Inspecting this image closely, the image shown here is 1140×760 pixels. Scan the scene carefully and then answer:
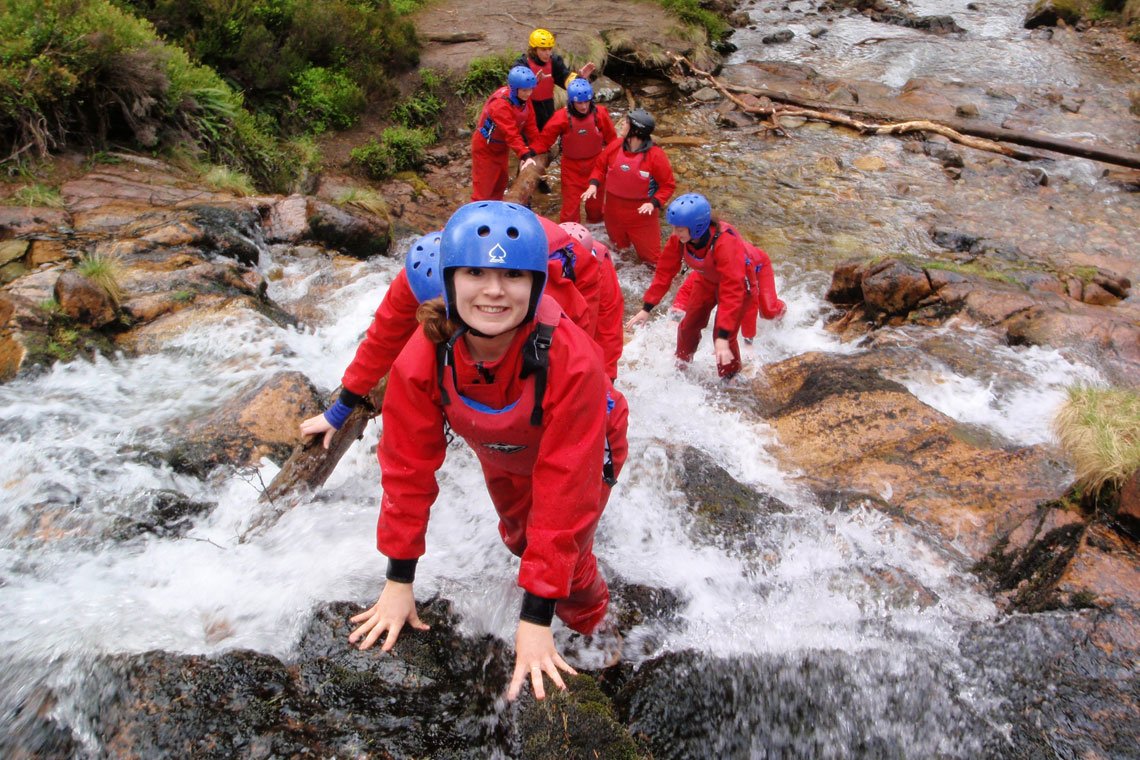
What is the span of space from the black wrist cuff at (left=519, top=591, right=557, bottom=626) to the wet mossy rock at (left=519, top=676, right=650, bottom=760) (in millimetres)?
331

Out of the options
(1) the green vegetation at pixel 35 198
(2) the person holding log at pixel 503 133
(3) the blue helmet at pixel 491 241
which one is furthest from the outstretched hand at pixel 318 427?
(2) the person holding log at pixel 503 133

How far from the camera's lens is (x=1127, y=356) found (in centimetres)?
546

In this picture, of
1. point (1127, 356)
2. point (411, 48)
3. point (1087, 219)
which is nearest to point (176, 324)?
point (1127, 356)

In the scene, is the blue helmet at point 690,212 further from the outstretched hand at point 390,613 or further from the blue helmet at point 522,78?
the blue helmet at point 522,78

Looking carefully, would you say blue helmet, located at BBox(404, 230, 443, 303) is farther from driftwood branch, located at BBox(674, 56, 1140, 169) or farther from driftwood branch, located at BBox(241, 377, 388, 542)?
driftwood branch, located at BBox(674, 56, 1140, 169)

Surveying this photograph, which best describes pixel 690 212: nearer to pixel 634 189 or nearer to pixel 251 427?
pixel 634 189

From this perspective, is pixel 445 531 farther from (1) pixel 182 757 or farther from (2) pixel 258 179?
(2) pixel 258 179

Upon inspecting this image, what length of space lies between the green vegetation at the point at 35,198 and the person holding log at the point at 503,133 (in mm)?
4214

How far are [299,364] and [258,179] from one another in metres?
4.61

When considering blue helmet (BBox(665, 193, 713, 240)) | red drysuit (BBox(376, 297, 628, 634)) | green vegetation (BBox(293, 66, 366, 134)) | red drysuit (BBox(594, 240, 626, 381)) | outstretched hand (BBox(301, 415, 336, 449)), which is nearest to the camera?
red drysuit (BBox(376, 297, 628, 634))

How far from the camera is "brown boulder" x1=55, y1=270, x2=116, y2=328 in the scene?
17.2ft

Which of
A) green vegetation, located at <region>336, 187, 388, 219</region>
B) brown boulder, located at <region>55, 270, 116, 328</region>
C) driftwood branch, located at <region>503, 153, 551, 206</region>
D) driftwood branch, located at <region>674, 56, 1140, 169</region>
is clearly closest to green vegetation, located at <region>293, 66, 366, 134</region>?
green vegetation, located at <region>336, 187, 388, 219</region>

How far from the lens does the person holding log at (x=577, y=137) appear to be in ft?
27.2

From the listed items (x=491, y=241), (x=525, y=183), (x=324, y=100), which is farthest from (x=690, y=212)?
(x=324, y=100)
